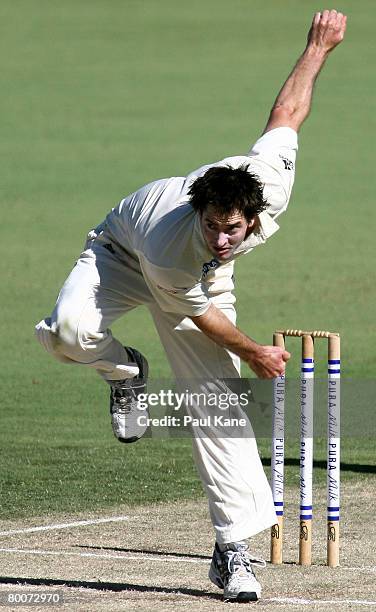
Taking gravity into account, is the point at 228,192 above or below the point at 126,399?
above

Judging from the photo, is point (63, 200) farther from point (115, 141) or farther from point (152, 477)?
point (152, 477)

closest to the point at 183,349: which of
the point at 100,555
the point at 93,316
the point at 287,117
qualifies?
the point at 93,316

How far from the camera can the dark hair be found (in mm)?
5543

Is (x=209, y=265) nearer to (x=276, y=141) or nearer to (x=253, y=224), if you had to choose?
(x=253, y=224)

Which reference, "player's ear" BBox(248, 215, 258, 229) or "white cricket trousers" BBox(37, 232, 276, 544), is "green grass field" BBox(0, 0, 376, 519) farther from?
"player's ear" BBox(248, 215, 258, 229)

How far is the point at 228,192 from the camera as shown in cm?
555

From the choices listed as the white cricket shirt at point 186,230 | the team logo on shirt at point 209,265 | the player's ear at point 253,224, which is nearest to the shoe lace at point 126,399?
the white cricket shirt at point 186,230

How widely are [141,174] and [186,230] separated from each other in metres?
19.4

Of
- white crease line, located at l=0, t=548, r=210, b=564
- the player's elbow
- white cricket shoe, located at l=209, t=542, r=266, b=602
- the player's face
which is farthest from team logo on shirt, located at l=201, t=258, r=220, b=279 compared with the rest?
white crease line, located at l=0, t=548, r=210, b=564

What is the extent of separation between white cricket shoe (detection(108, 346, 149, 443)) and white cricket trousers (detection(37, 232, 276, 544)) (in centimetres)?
39

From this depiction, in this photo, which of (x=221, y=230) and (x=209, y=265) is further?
(x=209, y=265)

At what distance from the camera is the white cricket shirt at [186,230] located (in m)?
5.68

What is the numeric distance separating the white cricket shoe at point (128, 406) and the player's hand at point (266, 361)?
931mm

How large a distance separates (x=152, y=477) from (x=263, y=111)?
19.0 metres
